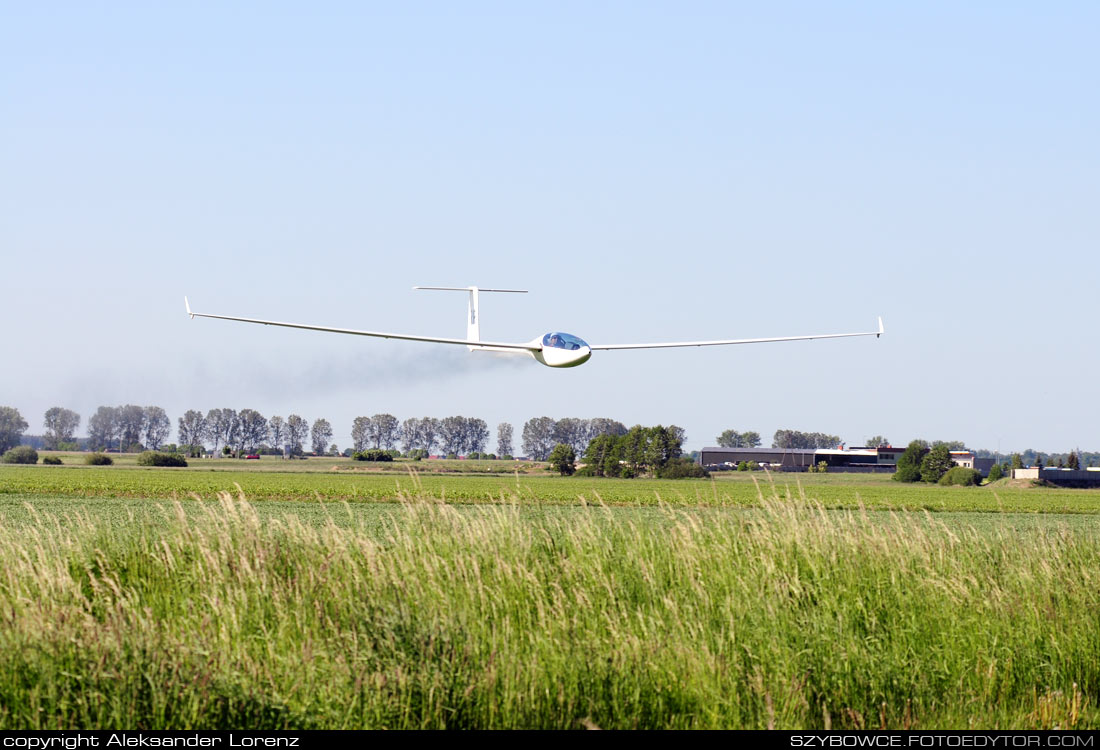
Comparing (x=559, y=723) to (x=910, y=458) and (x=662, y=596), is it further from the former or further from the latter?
(x=910, y=458)

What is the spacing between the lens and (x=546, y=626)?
556 inches

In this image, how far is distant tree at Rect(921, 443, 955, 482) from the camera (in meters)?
155

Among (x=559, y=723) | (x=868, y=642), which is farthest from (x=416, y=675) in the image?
(x=868, y=642)

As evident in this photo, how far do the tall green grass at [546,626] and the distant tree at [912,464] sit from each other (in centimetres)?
14369

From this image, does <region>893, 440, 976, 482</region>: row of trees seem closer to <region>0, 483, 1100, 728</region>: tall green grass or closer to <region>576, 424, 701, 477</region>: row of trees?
<region>576, 424, 701, 477</region>: row of trees

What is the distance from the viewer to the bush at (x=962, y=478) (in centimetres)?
14850

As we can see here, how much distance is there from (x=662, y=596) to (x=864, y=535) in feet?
13.9

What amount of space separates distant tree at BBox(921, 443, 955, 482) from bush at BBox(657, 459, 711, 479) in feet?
101

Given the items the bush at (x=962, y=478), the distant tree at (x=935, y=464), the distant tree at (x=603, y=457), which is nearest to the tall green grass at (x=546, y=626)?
the bush at (x=962, y=478)

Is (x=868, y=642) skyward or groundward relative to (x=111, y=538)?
groundward

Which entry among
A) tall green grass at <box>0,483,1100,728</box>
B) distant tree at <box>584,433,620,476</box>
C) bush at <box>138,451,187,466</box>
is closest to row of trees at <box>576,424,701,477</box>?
distant tree at <box>584,433,620,476</box>

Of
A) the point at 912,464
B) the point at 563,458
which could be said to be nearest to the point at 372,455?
the point at 563,458

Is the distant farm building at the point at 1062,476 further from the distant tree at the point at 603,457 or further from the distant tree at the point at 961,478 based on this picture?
the distant tree at the point at 603,457

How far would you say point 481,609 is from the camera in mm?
14359
